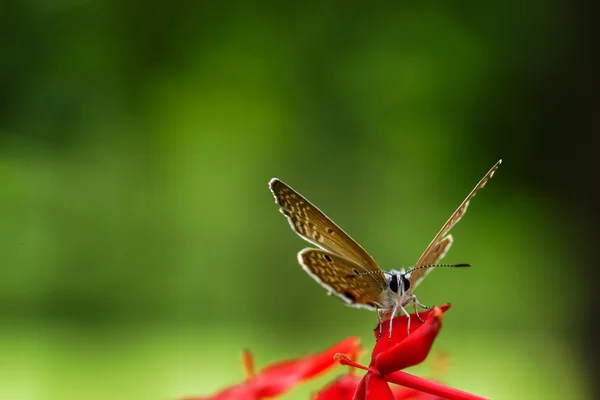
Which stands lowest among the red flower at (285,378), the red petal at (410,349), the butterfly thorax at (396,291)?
the red petal at (410,349)

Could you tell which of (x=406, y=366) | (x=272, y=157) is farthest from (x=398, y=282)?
(x=272, y=157)

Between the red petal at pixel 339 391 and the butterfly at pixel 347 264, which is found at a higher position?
the butterfly at pixel 347 264

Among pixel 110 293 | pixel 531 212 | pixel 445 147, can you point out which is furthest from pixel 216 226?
pixel 531 212

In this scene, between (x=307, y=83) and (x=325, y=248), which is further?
(x=307, y=83)

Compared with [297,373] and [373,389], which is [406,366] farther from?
[297,373]

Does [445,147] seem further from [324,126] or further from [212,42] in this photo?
[212,42]

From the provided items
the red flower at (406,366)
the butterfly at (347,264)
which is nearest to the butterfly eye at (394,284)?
the butterfly at (347,264)

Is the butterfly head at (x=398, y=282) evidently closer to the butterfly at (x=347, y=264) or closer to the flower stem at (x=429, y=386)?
the butterfly at (x=347, y=264)
